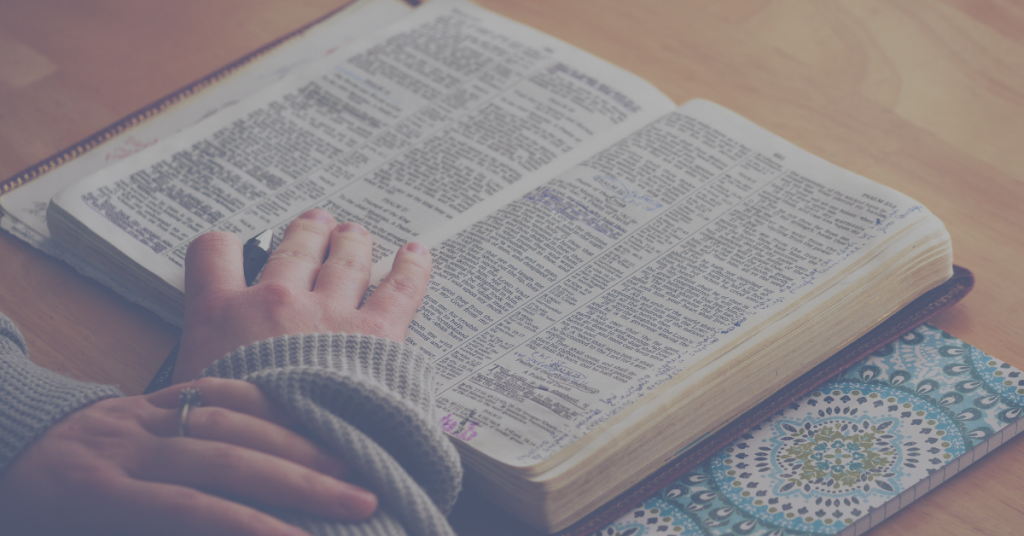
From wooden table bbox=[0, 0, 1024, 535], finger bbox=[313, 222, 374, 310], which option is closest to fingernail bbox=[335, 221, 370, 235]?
finger bbox=[313, 222, 374, 310]

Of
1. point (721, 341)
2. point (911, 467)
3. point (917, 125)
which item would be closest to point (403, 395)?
point (721, 341)

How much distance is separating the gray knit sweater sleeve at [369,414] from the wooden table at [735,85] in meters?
0.17

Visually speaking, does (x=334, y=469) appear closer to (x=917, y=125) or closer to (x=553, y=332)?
(x=553, y=332)

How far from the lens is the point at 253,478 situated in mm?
426

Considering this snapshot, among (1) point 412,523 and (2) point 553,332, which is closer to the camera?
(1) point 412,523

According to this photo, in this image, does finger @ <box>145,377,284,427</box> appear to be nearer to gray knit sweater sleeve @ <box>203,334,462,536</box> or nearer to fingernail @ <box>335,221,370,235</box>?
gray knit sweater sleeve @ <box>203,334,462,536</box>

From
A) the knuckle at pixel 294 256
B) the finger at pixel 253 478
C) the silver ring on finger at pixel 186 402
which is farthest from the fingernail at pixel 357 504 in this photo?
the knuckle at pixel 294 256

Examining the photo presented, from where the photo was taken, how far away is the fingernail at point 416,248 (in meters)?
0.60

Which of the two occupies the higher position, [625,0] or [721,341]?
[625,0]

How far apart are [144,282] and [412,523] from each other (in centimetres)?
32

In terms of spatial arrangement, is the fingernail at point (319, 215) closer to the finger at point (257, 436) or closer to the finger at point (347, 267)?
the finger at point (347, 267)

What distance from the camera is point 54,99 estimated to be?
814mm

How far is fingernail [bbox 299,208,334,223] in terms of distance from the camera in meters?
0.63

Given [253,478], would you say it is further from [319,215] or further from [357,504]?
[319,215]
